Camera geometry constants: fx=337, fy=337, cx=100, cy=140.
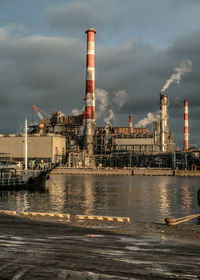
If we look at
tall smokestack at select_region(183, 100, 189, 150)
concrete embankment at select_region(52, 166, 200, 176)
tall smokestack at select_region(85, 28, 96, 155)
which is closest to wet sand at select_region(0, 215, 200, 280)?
tall smokestack at select_region(85, 28, 96, 155)

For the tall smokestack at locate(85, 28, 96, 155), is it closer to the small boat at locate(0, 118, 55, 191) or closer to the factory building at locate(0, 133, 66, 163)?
the factory building at locate(0, 133, 66, 163)

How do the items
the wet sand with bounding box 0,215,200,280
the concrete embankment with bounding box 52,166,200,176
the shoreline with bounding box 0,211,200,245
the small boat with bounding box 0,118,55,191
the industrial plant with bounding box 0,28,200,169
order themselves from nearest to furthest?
1. the wet sand with bounding box 0,215,200,280
2. the shoreline with bounding box 0,211,200,245
3. the small boat with bounding box 0,118,55,191
4. the concrete embankment with bounding box 52,166,200,176
5. the industrial plant with bounding box 0,28,200,169

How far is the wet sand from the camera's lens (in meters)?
9.26

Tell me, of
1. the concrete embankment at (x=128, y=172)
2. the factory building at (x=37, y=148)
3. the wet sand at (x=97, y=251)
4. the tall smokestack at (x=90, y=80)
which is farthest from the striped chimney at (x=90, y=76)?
the wet sand at (x=97, y=251)

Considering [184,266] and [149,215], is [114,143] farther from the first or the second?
[184,266]

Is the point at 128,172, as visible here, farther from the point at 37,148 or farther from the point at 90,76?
the point at 90,76

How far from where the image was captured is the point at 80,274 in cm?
909

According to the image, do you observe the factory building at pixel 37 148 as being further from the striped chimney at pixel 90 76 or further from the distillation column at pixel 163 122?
the distillation column at pixel 163 122

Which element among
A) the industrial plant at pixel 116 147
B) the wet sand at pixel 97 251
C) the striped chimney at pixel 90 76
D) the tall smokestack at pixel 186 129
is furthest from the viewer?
the tall smokestack at pixel 186 129

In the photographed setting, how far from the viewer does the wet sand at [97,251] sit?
30.4ft

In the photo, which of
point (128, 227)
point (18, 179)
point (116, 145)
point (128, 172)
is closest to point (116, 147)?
point (116, 145)

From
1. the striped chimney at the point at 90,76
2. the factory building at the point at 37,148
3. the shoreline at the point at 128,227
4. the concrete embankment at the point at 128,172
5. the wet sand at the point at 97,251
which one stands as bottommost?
the concrete embankment at the point at 128,172

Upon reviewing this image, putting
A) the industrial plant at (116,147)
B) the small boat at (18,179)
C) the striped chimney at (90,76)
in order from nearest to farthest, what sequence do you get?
the small boat at (18,179), the striped chimney at (90,76), the industrial plant at (116,147)

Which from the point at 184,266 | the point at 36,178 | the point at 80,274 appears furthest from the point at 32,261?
the point at 36,178
